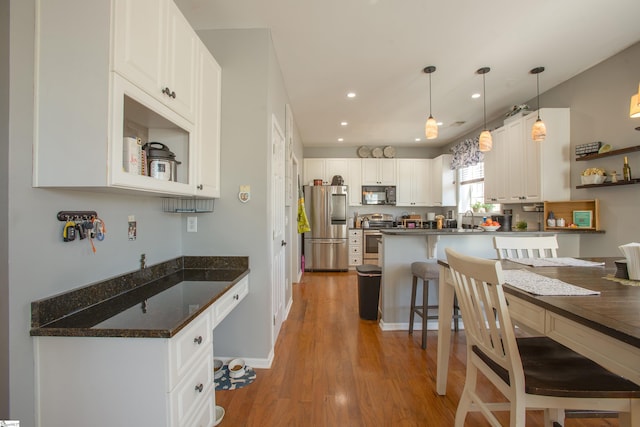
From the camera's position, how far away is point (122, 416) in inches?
40.8

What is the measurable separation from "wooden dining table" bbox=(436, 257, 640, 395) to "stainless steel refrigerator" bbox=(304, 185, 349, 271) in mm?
4076

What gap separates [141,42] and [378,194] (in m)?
5.20

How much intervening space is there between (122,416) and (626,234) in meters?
3.85

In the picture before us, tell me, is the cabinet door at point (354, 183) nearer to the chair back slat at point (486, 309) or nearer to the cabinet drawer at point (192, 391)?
the chair back slat at point (486, 309)

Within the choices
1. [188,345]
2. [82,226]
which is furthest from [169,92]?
[188,345]

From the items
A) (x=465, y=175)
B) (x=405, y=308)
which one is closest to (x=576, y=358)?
(x=405, y=308)

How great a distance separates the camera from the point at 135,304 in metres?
1.34

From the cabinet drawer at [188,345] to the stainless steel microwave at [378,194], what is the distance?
4.87m

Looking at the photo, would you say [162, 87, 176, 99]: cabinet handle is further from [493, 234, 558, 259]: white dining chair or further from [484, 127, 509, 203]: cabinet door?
[484, 127, 509, 203]: cabinet door

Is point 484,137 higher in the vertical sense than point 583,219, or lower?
higher

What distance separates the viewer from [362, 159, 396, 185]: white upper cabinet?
586 centimetres

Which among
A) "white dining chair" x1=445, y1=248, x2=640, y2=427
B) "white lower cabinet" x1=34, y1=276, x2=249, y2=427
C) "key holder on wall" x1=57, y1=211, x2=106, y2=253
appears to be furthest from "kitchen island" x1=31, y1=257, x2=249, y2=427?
"white dining chair" x1=445, y1=248, x2=640, y2=427

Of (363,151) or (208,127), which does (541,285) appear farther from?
(363,151)

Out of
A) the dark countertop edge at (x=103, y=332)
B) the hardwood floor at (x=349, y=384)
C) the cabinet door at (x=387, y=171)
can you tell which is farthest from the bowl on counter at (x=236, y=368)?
the cabinet door at (x=387, y=171)
